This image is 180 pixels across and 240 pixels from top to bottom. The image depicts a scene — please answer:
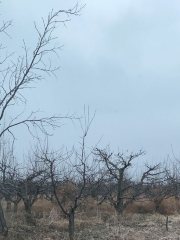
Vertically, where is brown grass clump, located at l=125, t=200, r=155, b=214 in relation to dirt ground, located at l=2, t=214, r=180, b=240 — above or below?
above

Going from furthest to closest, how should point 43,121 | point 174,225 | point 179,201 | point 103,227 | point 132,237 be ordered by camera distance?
point 179,201
point 174,225
point 103,227
point 132,237
point 43,121

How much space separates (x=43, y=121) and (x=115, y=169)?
5.90 meters

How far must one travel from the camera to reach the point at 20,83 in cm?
655

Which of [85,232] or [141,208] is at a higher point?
[141,208]

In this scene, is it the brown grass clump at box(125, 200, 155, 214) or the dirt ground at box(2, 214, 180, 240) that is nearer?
the dirt ground at box(2, 214, 180, 240)

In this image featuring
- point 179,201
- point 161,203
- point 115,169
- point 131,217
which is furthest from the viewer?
point 179,201

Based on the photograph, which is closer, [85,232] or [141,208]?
[85,232]

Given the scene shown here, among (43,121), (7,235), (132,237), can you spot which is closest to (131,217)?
(132,237)

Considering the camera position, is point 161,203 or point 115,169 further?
point 161,203

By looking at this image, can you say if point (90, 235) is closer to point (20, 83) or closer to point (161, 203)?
point (20, 83)

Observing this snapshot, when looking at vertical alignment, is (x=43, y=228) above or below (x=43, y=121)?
below

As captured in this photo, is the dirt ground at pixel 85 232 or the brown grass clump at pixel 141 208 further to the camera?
the brown grass clump at pixel 141 208

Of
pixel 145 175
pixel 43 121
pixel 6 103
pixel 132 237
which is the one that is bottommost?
pixel 132 237

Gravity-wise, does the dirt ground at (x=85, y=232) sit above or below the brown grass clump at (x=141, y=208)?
below
